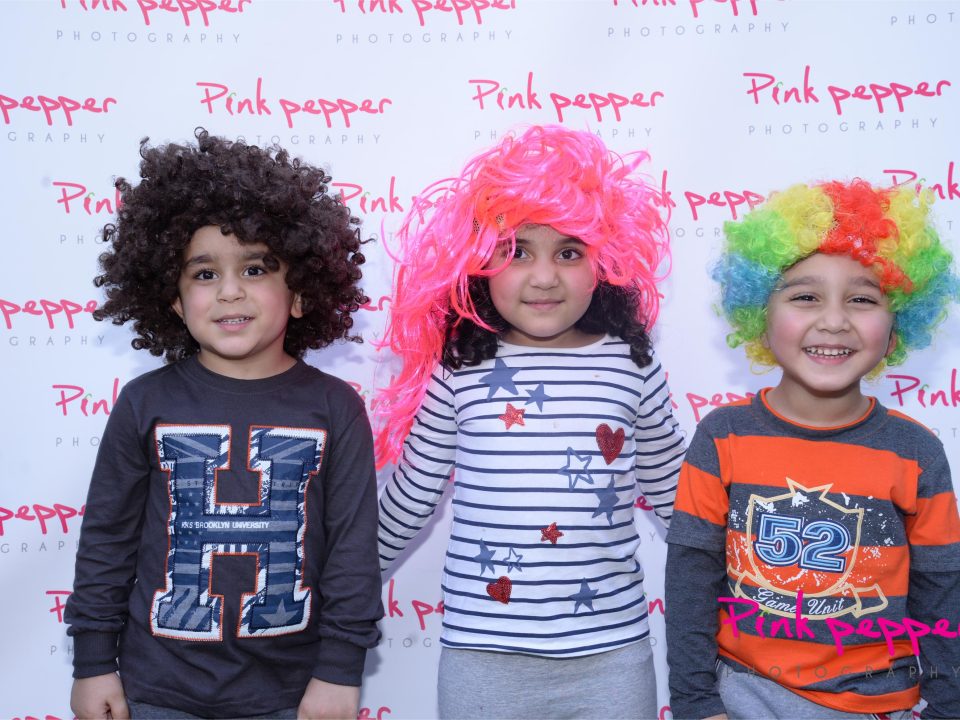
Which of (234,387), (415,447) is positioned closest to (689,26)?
(415,447)

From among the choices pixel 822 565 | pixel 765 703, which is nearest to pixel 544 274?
pixel 822 565

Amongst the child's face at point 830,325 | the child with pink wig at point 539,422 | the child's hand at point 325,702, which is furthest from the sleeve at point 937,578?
the child's hand at point 325,702

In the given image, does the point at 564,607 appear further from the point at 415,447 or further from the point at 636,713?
the point at 415,447

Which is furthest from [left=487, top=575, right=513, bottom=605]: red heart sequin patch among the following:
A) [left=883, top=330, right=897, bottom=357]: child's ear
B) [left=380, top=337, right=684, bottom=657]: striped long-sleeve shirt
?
[left=883, top=330, right=897, bottom=357]: child's ear

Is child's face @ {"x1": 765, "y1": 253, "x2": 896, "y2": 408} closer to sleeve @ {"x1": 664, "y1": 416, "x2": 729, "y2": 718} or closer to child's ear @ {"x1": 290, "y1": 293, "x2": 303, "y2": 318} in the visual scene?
sleeve @ {"x1": 664, "y1": 416, "x2": 729, "y2": 718}

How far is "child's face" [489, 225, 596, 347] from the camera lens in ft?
4.78

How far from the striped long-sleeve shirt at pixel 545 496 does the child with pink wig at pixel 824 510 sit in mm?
140

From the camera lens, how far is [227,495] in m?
1.36

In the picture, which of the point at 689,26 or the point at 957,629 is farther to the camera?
the point at 689,26

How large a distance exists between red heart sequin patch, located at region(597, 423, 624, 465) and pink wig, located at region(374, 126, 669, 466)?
239 millimetres

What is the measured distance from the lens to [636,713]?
4.65ft

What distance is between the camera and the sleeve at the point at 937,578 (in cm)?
124

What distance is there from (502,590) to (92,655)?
0.64 m

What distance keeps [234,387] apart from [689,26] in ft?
3.78
